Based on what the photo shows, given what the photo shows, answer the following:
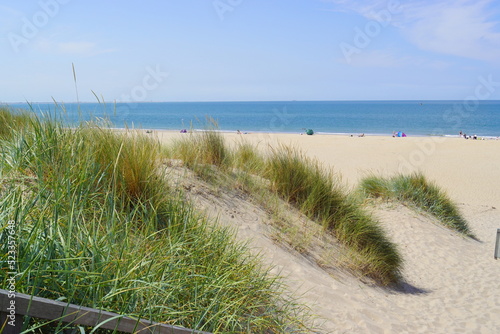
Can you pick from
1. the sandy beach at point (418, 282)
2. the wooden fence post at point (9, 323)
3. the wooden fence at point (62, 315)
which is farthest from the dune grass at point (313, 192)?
the wooden fence post at point (9, 323)

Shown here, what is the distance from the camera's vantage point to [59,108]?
173 inches

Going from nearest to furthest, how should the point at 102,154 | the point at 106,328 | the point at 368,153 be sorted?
1. the point at 106,328
2. the point at 102,154
3. the point at 368,153

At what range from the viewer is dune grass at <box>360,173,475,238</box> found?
9.98 m

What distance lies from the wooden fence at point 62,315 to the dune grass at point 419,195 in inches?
342

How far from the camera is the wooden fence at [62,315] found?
1.85 m

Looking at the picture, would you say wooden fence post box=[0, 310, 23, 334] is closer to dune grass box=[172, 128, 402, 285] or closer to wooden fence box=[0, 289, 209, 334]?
wooden fence box=[0, 289, 209, 334]

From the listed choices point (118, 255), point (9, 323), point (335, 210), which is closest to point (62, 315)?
point (9, 323)

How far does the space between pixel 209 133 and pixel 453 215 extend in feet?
21.2

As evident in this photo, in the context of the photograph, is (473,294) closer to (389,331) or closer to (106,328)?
(389,331)

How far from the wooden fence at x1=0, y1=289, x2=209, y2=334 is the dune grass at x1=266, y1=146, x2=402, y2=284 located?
3.97 metres

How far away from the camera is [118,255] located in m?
2.70

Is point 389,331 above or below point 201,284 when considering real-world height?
below

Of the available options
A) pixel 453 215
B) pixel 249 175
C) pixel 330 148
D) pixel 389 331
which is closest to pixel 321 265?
pixel 389 331

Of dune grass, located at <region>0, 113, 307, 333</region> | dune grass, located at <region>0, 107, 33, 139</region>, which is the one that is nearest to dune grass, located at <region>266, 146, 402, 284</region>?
dune grass, located at <region>0, 113, 307, 333</region>
